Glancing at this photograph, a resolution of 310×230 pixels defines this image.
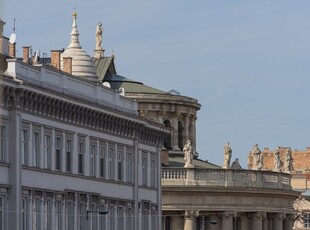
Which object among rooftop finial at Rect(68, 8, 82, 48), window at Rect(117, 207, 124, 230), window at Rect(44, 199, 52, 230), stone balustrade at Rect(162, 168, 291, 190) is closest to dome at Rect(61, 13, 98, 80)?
rooftop finial at Rect(68, 8, 82, 48)

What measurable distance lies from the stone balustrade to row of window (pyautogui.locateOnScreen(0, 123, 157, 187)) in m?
25.3

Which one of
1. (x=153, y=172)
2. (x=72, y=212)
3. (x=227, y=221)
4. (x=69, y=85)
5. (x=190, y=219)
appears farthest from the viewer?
(x=227, y=221)

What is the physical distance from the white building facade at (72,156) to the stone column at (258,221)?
2922 cm

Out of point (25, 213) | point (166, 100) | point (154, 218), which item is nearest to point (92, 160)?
point (25, 213)

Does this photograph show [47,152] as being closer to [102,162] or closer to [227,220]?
[102,162]

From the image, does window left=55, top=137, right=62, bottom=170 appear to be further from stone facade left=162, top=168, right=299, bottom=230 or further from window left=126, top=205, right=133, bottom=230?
stone facade left=162, top=168, right=299, bottom=230

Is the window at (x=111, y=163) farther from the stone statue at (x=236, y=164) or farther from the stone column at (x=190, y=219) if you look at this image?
the stone statue at (x=236, y=164)

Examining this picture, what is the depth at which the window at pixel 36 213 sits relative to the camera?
90.1 meters

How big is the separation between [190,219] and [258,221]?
7.10 meters

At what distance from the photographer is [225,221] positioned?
144 metres

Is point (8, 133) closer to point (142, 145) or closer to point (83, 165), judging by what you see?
point (83, 165)

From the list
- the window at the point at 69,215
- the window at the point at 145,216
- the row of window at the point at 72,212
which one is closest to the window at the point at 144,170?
the window at the point at 145,216

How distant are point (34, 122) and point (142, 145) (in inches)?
881

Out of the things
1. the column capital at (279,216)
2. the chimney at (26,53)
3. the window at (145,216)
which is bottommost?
the window at (145,216)
